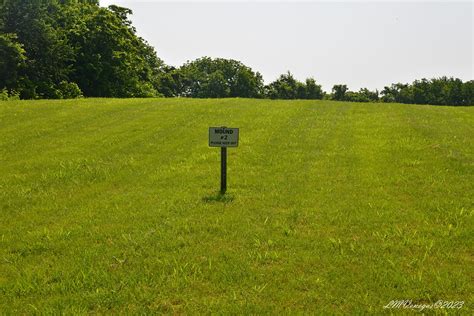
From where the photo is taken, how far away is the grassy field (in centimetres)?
557

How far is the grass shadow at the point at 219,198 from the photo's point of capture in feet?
31.1

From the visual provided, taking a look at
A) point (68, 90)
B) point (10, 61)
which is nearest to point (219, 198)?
point (10, 61)

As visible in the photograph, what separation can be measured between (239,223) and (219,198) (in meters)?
1.65

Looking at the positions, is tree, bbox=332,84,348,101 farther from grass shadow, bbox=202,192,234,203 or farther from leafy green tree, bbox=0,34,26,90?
grass shadow, bbox=202,192,234,203

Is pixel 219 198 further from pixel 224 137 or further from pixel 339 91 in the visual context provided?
pixel 339 91

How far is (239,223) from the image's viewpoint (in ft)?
26.6

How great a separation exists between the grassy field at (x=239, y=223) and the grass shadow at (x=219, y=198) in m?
0.06

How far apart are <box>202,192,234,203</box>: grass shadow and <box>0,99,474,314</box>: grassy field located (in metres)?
0.06

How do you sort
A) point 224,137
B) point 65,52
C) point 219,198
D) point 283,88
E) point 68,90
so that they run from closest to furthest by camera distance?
point 219,198
point 224,137
point 68,90
point 65,52
point 283,88

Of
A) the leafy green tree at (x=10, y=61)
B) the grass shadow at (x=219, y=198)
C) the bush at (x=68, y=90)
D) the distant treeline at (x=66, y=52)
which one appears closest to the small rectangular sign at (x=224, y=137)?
the grass shadow at (x=219, y=198)

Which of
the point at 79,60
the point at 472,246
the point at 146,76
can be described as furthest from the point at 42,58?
the point at 472,246

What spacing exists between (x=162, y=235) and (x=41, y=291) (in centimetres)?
231

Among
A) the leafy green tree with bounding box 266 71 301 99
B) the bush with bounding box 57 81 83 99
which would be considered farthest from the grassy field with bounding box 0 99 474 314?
the leafy green tree with bounding box 266 71 301 99

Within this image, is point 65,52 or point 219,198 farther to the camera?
point 65,52
